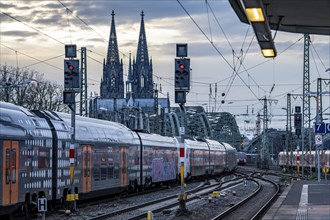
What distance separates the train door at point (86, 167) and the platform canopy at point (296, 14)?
15.2 m

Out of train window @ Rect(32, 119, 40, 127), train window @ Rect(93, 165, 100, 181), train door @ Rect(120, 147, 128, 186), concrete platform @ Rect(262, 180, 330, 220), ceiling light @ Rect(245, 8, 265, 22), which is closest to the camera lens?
ceiling light @ Rect(245, 8, 265, 22)

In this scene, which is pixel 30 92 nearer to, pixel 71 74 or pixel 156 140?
pixel 156 140

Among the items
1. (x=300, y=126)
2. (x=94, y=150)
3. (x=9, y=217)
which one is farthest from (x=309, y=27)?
(x=300, y=126)

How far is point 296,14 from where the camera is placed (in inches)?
577

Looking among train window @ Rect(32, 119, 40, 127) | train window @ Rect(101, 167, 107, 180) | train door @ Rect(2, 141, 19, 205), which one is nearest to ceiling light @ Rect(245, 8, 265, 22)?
train door @ Rect(2, 141, 19, 205)

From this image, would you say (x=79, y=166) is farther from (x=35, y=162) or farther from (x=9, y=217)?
(x=9, y=217)

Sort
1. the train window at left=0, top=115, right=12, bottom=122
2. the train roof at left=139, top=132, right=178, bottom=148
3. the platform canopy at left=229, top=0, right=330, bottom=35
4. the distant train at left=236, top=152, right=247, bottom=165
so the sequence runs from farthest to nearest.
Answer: the distant train at left=236, top=152, right=247, bottom=165
the train roof at left=139, top=132, right=178, bottom=148
the train window at left=0, top=115, right=12, bottom=122
the platform canopy at left=229, top=0, right=330, bottom=35

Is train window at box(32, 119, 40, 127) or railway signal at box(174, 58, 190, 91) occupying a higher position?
railway signal at box(174, 58, 190, 91)

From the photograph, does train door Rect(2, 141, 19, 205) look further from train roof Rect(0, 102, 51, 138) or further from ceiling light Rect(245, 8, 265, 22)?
ceiling light Rect(245, 8, 265, 22)

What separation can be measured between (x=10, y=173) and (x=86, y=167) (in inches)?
362

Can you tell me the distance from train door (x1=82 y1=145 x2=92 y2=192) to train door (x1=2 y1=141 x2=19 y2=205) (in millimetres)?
8196

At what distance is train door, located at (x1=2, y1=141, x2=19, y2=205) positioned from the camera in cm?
2117

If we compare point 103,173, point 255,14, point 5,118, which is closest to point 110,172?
point 103,173

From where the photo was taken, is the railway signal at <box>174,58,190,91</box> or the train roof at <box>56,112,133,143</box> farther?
the train roof at <box>56,112,133,143</box>
